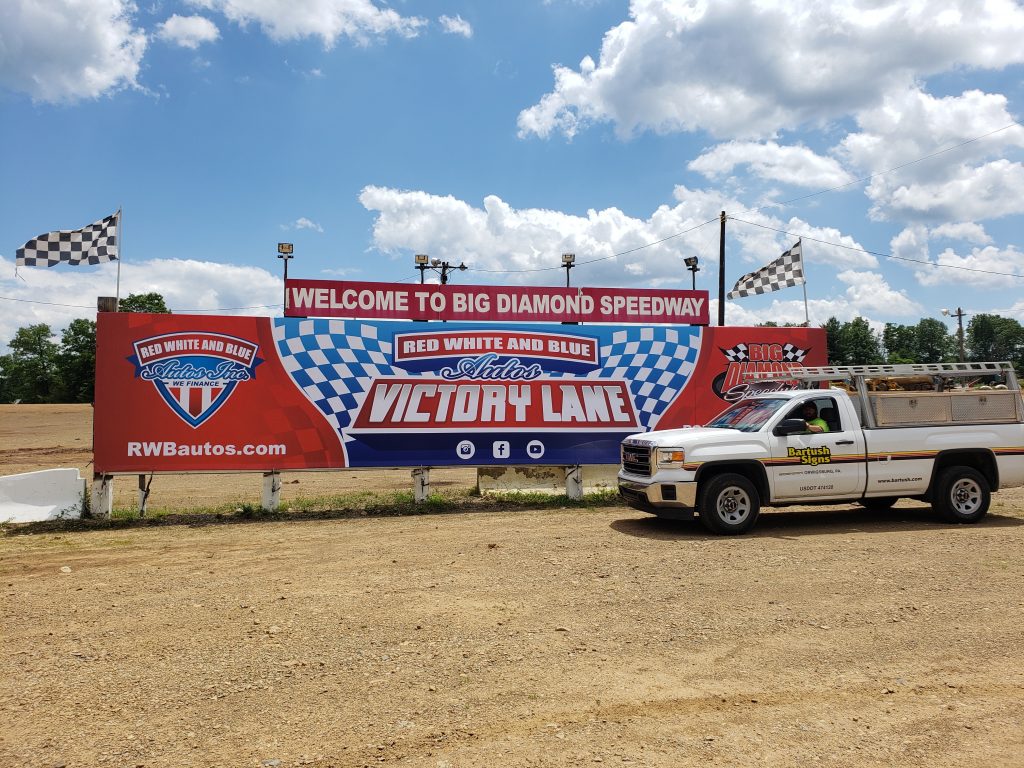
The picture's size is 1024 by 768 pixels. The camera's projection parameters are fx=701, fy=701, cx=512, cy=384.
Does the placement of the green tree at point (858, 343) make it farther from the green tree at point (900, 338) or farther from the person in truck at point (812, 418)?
the person in truck at point (812, 418)

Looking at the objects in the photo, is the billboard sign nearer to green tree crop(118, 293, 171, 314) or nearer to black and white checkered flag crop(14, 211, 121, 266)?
black and white checkered flag crop(14, 211, 121, 266)

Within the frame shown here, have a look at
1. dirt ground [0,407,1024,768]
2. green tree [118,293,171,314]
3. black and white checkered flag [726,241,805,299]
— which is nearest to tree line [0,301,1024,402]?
green tree [118,293,171,314]

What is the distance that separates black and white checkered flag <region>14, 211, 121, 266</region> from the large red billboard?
177 centimetres

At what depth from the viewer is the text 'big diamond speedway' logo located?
1201 centimetres

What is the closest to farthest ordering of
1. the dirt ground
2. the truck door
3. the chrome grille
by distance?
the dirt ground
the truck door
the chrome grille

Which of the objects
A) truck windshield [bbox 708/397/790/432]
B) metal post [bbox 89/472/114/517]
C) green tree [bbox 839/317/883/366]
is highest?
green tree [bbox 839/317/883/366]

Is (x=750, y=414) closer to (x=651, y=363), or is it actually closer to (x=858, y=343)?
(x=651, y=363)

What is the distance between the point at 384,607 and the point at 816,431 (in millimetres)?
6983

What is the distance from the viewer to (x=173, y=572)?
26.2 feet

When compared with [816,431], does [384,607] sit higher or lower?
lower

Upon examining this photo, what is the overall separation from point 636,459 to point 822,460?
2.67 metres

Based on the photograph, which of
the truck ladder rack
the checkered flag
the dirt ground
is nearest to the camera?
the dirt ground

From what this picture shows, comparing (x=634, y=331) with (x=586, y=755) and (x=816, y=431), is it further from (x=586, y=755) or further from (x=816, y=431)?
(x=586, y=755)

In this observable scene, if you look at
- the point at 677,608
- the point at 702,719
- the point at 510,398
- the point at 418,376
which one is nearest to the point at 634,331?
the point at 510,398
